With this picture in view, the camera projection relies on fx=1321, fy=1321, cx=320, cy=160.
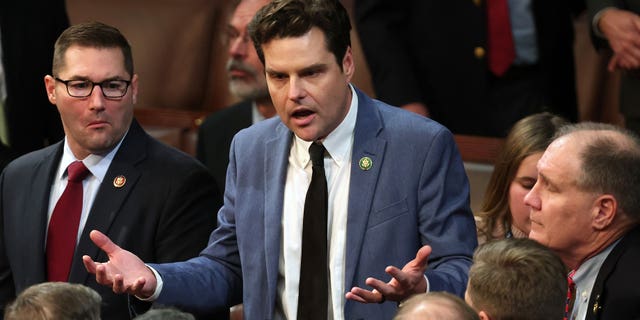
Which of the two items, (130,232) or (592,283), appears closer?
(592,283)

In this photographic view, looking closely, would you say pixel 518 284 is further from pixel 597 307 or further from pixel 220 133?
A: pixel 220 133

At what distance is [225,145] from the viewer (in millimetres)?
4594

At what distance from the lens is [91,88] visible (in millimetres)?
3594

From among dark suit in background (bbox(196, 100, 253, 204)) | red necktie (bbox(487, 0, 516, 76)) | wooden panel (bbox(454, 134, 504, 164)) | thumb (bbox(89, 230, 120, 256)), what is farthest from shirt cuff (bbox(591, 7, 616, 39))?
thumb (bbox(89, 230, 120, 256))

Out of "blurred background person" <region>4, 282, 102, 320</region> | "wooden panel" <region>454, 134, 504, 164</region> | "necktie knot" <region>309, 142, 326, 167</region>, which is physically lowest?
"wooden panel" <region>454, 134, 504, 164</region>

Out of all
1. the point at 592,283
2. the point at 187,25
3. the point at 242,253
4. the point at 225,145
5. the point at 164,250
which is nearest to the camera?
the point at 592,283

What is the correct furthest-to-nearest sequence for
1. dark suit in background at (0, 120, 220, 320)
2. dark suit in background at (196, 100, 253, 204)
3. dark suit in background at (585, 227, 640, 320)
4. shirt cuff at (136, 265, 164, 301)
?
dark suit in background at (196, 100, 253, 204), dark suit in background at (0, 120, 220, 320), shirt cuff at (136, 265, 164, 301), dark suit in background at (585, 227, 640, 320)

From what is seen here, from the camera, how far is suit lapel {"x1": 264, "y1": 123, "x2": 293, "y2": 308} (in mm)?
3170

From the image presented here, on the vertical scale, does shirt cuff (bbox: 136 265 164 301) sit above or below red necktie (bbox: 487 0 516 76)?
below

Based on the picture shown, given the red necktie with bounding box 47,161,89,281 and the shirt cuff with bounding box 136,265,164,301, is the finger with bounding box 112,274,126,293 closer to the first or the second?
the shirt cuff with bounding box 136,265,164,301

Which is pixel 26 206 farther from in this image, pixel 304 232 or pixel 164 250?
pixel 304 232

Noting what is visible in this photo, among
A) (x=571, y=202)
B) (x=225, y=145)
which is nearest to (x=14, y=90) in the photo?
(x=225, y=145)

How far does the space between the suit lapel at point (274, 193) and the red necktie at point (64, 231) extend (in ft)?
2.04

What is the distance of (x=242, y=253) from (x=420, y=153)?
507 millimetres
